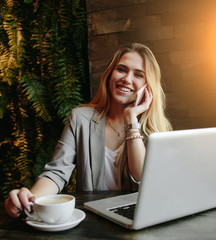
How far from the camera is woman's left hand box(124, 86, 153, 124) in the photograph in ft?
4.84

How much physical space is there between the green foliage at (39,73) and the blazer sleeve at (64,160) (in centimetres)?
72

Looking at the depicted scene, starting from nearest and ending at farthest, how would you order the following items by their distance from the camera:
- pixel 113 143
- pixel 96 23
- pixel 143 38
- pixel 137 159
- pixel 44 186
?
pixel 44 186, pixel 137 159, pixel 113 143, pixel 143 38, pixel 96 23

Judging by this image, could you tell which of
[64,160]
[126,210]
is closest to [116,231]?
[126,210]

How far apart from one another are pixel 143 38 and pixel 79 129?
103 cm

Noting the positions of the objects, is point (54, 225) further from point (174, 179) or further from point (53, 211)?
point (174, 179)

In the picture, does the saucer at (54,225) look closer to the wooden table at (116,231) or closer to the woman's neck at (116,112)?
the wooden table at (116,231)

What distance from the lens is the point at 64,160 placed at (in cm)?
137

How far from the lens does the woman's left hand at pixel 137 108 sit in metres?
1.47

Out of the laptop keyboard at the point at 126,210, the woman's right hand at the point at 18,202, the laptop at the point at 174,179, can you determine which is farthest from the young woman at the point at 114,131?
the laptop at the point at 174,179

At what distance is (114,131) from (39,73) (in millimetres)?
1184

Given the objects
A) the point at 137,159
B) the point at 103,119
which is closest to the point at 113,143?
the point at 103,119

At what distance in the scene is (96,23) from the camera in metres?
2.23

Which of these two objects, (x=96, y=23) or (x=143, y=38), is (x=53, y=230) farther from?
(x=96, y=23)

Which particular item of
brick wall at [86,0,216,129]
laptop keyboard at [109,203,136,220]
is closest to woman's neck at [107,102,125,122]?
brick wall at [86,0,216,129]
